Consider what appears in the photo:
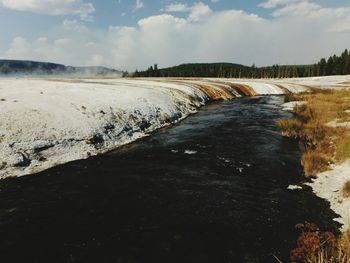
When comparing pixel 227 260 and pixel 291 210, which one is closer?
pixel 227 260

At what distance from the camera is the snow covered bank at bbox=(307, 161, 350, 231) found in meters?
9.70

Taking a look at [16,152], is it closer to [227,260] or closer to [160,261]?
[160,261]

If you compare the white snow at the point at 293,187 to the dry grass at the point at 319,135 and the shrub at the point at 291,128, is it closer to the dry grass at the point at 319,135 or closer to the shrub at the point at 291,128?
the dry grass at the point at 319,135

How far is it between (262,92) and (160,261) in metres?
49.1

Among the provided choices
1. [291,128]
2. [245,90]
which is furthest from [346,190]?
[245,90]

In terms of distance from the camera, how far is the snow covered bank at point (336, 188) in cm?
970

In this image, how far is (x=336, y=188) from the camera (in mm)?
11414

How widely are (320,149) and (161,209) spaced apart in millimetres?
9701

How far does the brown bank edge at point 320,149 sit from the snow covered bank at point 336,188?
0.30 m

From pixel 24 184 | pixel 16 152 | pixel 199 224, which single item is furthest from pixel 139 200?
pixel 16 152

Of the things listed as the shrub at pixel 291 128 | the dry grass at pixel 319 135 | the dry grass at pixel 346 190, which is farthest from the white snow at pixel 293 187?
the shrub at pixel 291 128

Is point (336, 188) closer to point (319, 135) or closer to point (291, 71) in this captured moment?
point (319, 135)

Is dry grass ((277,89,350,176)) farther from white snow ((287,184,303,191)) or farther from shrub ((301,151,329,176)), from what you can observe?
white snow ((287,184,303,191))

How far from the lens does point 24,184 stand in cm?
1215
